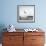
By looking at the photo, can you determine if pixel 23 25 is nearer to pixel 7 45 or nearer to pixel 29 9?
pixel 29 9

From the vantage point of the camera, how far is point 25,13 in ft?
13.5

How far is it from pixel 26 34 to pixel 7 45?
0.64 m

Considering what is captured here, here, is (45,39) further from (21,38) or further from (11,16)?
(11,16)

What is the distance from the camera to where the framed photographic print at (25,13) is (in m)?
4.11

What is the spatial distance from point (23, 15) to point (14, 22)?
1.23 ft

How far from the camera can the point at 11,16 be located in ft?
13.6

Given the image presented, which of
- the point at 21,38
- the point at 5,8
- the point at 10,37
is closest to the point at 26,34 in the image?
the point at 21,38

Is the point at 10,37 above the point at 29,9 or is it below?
below

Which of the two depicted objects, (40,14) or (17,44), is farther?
(40,14)

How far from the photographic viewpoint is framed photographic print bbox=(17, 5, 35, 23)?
4.11 m

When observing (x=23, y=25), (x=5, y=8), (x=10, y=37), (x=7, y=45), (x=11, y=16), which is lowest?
(x=7, y=45)

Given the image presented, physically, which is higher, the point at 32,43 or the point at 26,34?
the point at 26,34

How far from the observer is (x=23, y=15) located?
4.12 meters

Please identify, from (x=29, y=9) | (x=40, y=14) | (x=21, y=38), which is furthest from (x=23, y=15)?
(x=21, y=38)
